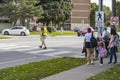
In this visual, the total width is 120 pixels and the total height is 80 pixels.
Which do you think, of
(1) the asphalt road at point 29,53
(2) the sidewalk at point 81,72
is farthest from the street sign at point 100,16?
(2) the sidewalk at point 81,72

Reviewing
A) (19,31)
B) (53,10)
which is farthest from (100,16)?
(53,10)

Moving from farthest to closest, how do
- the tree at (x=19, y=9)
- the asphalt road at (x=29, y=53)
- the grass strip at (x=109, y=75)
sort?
1. the tree at (x=19, y=9)
2. the asphalt road at (x=29, y=53)
3. the grass strip at (x=109, y=75)

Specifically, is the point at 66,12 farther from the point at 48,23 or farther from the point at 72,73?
the point at 72,73

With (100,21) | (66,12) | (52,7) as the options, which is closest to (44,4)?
(52,7)

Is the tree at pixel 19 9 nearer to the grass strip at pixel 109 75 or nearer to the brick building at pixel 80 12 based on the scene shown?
the grass strip at pixel 109 75

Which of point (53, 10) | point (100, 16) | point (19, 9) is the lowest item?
point (53, 10)

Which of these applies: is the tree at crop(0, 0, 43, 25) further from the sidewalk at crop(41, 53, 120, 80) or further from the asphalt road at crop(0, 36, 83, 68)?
the sidewalk at crop(41, 53, 120, 80)

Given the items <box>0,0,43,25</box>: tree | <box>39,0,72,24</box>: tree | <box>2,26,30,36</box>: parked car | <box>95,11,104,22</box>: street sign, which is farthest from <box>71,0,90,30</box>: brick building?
<box>95,11,104,22</box>: street sign

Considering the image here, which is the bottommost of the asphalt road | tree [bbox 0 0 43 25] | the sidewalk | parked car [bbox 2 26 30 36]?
parked car [bbox 2 26 30 36]

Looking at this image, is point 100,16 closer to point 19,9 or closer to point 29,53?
point 29,53

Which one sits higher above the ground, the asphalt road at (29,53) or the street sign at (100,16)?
the street sign at (100,16)

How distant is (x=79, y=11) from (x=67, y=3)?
5130 centimetres

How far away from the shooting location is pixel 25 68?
14625 millimetres

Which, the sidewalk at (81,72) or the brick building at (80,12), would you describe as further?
the brick building at (80,12)
